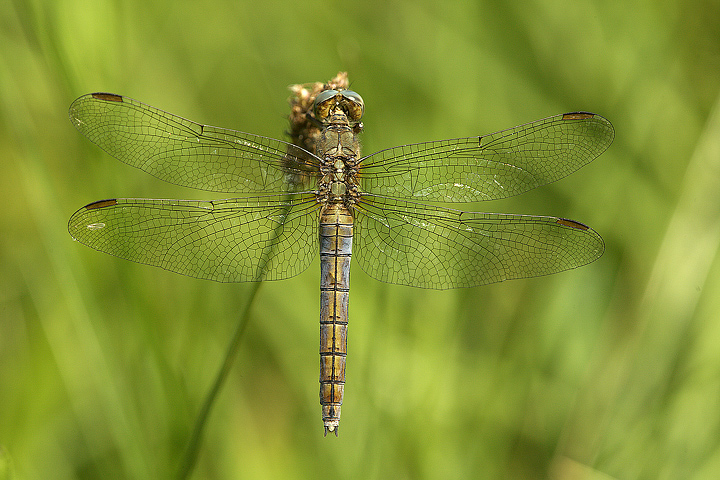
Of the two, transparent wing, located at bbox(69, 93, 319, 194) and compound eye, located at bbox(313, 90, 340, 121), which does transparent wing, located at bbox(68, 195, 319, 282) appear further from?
compound eye, located at bbox(313, 90, 340, 121)

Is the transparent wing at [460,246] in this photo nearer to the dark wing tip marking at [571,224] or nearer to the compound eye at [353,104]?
the dark wing tip marking at [571,224]

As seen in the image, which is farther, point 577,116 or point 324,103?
point 324,103

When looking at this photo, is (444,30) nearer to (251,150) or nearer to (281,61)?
(281,61)

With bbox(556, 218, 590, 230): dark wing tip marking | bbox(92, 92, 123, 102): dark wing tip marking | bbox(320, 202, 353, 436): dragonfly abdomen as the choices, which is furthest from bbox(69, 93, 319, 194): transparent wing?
bbox(556, 218, 590, 230): dark wing tip marking

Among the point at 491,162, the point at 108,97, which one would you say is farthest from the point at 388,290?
the point at 108,97

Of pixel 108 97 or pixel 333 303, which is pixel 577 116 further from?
pixel 108 97
